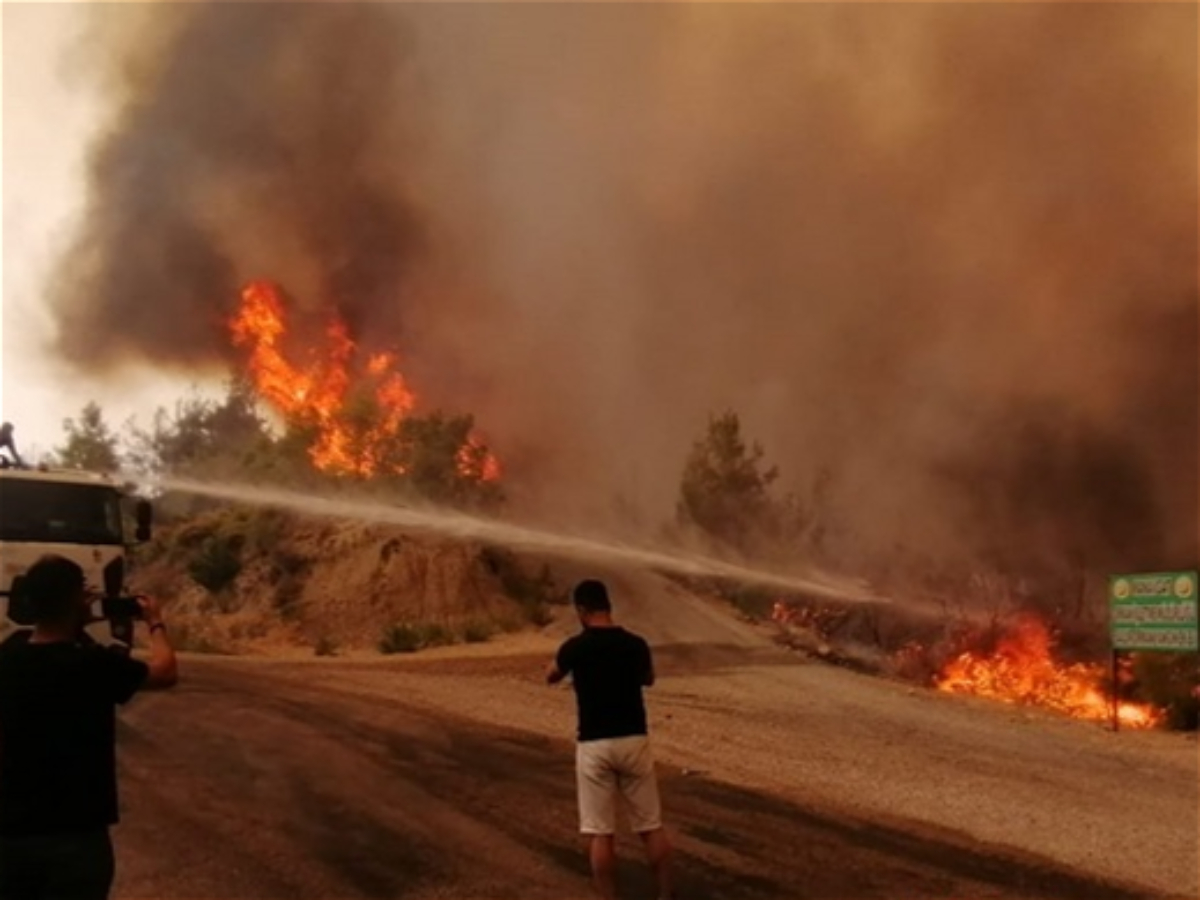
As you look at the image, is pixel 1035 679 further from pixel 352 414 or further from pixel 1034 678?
pixel 352 414

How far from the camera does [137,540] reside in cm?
1249

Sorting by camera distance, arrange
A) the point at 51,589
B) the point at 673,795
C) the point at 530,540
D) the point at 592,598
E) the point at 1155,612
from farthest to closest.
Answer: the point at 530,540 < the point at 1155,612 < the point at 673,795 < the point at 592,598 < the point at 51,589

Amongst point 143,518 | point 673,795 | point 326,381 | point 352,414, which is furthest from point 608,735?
point 326,381

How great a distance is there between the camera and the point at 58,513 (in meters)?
11.5

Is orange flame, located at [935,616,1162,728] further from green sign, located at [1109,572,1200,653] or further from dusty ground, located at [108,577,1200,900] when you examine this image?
green sign, located at [1109,572,1200,653]

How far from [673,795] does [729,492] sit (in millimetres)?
18546

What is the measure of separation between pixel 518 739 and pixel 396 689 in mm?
3881

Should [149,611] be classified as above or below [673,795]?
above

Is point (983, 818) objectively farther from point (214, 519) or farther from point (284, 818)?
point (214, 519)

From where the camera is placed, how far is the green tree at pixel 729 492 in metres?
27.8

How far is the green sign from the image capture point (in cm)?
1348

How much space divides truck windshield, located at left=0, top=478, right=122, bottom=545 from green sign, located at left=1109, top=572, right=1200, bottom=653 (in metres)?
11.1

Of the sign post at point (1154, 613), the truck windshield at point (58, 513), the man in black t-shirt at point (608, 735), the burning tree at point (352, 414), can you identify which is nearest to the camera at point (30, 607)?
the man in black t-shirt at point (608, 735)

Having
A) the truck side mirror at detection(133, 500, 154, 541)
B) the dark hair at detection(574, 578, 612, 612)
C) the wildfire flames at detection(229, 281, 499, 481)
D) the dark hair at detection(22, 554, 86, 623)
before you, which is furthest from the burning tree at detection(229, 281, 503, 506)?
the dark hair at detection(22, 554, 86, 623)
